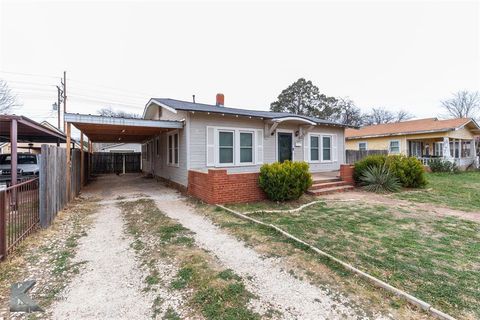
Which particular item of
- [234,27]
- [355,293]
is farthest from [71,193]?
[234,27]

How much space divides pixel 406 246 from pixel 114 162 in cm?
2172

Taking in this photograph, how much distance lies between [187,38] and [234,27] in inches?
144

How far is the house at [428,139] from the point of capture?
58.7 ft

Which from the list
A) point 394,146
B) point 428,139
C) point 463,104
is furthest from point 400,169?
point 463,104

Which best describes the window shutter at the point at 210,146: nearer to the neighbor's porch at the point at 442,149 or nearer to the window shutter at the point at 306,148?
the window shutter at the point at 306,148

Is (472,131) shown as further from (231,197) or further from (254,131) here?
(231,197)

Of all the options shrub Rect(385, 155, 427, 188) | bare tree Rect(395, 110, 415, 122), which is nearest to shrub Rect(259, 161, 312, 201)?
shrub Rect(385, 155, 427, 188)

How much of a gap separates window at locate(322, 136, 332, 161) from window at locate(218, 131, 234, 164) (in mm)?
5873

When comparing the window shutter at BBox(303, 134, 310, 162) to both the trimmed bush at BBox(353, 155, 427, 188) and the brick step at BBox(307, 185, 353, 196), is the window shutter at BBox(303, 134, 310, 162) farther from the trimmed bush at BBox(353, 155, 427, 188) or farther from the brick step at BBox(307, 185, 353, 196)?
the brick step at BBox(307, 185, 353, 196)

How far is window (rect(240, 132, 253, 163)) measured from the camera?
1013 cm

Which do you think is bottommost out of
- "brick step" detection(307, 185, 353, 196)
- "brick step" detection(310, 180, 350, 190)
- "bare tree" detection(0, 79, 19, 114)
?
"brick step" detection(307, 185, 353, 196)

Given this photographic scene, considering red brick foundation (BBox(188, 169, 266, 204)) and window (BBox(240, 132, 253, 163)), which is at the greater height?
window (BBox(240, 132, 253, 163))

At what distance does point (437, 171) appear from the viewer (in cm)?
1709

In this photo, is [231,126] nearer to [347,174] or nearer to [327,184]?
[327,184]
